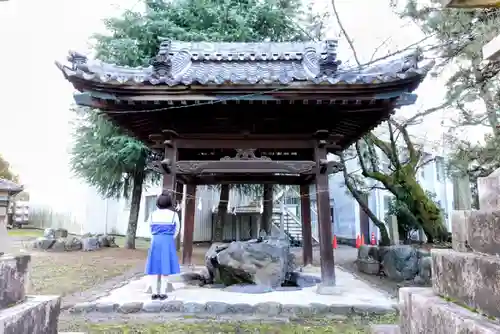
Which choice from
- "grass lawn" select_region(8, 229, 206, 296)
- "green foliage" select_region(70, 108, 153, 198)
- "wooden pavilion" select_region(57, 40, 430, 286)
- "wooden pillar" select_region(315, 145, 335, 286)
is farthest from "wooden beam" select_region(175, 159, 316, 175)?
"green foliage" select_region(70, 108, 153, 198)

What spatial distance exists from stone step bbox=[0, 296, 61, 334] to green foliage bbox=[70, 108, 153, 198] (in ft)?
32.3

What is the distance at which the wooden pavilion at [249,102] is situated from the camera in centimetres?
560

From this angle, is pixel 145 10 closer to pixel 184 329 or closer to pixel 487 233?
pixel 184 329

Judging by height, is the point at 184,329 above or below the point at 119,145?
below

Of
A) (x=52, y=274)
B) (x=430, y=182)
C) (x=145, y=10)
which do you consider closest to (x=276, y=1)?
(x=145, y=10)

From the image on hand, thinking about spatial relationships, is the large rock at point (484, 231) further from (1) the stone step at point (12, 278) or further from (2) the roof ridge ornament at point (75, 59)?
(2) the roof ridge ornament at point (75, 59)

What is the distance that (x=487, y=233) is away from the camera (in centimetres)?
233

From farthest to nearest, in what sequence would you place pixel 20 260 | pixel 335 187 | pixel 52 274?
pixel 335 187 < pixel 52 274 < pixel 20 260

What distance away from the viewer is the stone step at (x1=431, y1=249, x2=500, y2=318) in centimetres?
215

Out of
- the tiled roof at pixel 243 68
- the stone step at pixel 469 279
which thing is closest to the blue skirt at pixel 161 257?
the tiled roof at pixel 243 68

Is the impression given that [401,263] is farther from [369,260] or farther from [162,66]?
[162,66]

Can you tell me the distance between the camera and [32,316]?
98.3 inches

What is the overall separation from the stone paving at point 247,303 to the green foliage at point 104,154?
23.2 feet

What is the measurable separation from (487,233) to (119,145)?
12.0 m
